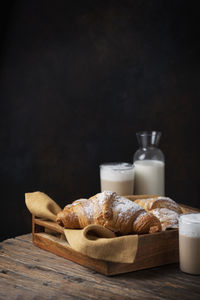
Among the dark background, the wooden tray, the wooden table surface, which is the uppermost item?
the dark background

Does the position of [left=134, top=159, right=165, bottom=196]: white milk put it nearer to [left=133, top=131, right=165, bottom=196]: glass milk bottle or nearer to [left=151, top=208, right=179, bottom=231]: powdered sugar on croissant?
[left=133, top=131, right=165, bottom=196]: glass milk bottle

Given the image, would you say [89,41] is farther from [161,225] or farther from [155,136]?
[161,225]

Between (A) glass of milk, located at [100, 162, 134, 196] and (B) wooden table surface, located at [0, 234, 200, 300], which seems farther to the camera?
(A) glass of milk, located at [100, 162, 134, 196]

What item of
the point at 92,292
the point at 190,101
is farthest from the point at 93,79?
the point at 92,292

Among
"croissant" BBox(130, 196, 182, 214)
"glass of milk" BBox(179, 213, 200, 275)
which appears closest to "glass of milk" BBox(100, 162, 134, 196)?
"croissant" BBox(130, 196, 182, 214)

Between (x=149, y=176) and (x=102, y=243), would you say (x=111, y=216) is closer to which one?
(x=102, y=243)

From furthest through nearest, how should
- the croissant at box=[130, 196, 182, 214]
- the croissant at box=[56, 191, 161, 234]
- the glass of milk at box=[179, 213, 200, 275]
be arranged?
the croissant at box=[130, 196, 182, 214] → the croissant at box=[56, 191, 161, 234] → the glass of milk at box=[179, 213, 200, 275]

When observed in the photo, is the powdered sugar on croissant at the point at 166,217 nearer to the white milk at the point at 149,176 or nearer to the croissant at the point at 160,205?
the croissant at the point at 160,205

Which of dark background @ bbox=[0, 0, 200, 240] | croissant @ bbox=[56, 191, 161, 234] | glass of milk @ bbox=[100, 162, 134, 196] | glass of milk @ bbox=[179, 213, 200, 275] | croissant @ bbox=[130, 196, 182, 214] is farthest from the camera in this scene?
dark background @ bbox=[0, 0, 200, 240]
